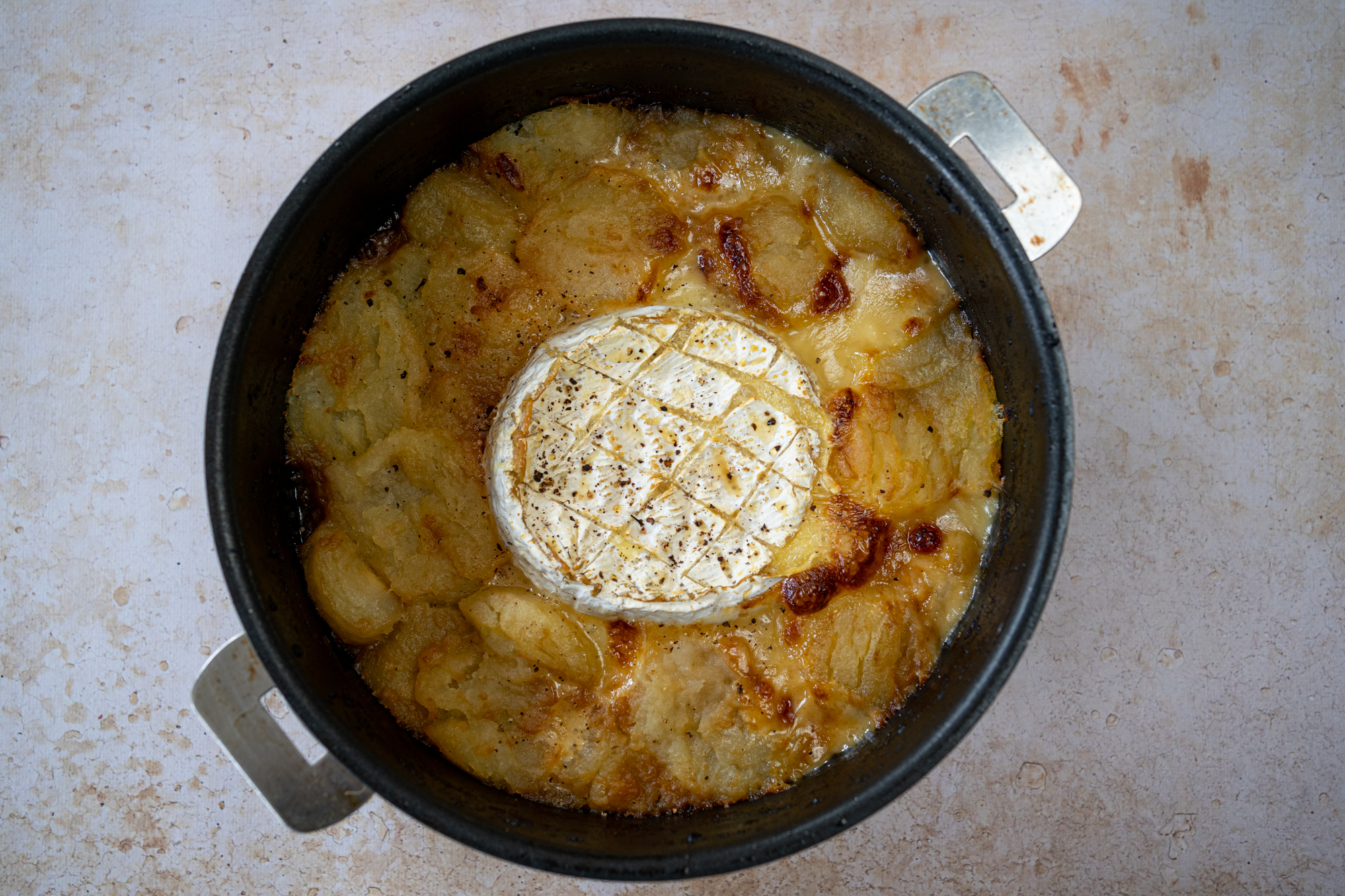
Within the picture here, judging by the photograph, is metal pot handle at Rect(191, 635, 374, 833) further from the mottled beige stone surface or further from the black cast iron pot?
the mottled beige stone surface

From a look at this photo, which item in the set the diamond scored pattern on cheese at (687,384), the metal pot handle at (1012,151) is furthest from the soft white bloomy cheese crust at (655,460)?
the metal pot handle at (1012,151)

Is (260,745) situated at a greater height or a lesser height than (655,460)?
lesser

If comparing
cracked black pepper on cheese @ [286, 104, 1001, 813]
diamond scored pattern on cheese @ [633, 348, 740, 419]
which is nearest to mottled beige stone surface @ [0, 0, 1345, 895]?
cracked black pepper on cheese @ [286, 104, 1001, 813]

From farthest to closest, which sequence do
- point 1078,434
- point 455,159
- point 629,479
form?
point 1078,434 → point 455,159 → point 629,479

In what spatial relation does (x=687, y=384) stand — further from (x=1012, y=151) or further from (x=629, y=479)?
(x=1012, y=151)

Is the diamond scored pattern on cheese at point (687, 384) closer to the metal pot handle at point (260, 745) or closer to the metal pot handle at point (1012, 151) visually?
the metal pot handle at point (1012, 151)

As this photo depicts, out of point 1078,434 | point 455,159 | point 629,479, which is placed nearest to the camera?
point 629,479

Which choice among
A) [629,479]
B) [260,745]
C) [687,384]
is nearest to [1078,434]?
[687,384]
